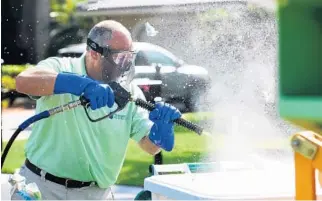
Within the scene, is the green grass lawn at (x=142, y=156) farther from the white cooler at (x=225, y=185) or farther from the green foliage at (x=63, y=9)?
the green foliage at (x=63, y=9)

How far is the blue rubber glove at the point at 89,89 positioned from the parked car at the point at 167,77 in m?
0.22

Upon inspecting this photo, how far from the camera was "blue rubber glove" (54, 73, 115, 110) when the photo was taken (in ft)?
6.77

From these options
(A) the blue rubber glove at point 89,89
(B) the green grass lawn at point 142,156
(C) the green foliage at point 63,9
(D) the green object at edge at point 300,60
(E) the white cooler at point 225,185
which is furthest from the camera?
(C) the green foliage at point 63,9

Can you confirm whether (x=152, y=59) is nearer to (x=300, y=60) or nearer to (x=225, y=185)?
(x=225, y=185)

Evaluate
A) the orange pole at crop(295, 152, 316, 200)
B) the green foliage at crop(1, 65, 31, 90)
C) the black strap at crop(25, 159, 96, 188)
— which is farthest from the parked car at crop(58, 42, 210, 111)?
the orange pole at crop(295, 152, 316, 200)

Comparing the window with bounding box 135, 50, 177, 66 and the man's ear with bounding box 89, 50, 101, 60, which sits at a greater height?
the man's ear with bounding box 89, 50, 101, 60

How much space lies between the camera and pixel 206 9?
2305mm

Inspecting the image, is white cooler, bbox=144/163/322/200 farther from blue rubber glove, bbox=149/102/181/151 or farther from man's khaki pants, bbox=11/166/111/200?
man's khaki pants, bbox=11/166/111/200

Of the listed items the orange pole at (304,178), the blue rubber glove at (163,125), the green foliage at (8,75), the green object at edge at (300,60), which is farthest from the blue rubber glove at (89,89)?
the green object at edge at (300,60)

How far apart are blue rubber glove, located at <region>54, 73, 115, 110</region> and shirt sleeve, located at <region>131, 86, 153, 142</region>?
0.16m

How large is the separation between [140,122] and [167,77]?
0.23 metres

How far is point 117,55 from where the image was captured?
2.20 meters

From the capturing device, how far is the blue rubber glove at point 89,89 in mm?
2064

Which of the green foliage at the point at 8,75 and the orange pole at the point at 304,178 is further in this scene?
the green foliage at the point at 8,75
